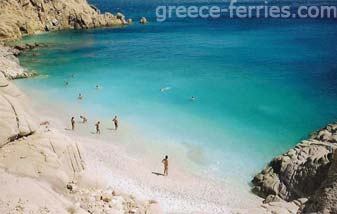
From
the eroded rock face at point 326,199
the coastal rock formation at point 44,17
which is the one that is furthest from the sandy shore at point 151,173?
the coastal rock formation at point 44,17

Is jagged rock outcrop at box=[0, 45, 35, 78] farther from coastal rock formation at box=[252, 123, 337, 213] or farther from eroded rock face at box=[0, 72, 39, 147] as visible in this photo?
coastal rock formation at box=[252, 123, 337, 213]

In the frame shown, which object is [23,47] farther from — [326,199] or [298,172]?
[326,199]

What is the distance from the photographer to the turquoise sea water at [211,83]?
112 feet

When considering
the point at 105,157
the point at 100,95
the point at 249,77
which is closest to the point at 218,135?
the point at 105,157

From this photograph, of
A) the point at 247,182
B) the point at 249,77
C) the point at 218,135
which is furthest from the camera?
the point at 249,77

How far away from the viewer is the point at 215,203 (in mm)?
23312

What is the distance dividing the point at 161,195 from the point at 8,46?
183ft

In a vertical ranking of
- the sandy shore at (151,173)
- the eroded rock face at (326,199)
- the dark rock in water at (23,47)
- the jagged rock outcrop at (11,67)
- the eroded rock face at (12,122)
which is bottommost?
the sandy shore at (151,173)

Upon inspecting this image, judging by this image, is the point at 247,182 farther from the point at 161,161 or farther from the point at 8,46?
the point at 8,46

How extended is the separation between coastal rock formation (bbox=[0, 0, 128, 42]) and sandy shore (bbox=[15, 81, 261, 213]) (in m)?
50.4

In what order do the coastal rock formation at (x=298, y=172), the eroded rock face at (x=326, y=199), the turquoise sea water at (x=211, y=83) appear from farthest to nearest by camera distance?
the turquoise sea water at (x=211, y=83)
the coastal rock formation at (x=298, y=172)
the eroded rock face at (x=326, y=199)

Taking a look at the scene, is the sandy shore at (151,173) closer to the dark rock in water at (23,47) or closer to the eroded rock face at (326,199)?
the eroded rock face at (326,199)

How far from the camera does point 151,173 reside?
26.8 metres

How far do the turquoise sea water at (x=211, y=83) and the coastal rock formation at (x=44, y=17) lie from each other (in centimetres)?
406
